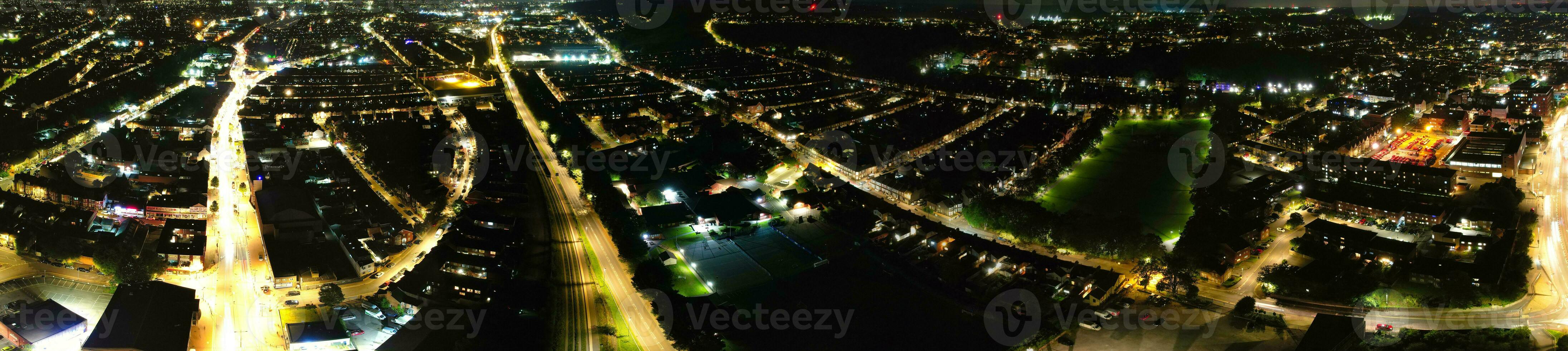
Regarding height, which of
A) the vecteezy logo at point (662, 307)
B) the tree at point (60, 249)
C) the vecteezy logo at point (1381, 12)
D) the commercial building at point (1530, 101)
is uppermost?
the vecteezy logo at point (1381, 12)

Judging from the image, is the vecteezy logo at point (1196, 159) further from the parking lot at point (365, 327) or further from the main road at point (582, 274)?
the parking lot at point (365, 327)

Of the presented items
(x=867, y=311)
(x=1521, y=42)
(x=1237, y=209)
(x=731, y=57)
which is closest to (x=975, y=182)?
(x=1237, y=209)

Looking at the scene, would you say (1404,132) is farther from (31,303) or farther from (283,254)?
(31,303)

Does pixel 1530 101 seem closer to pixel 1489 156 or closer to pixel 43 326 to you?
pixel 1489 156
